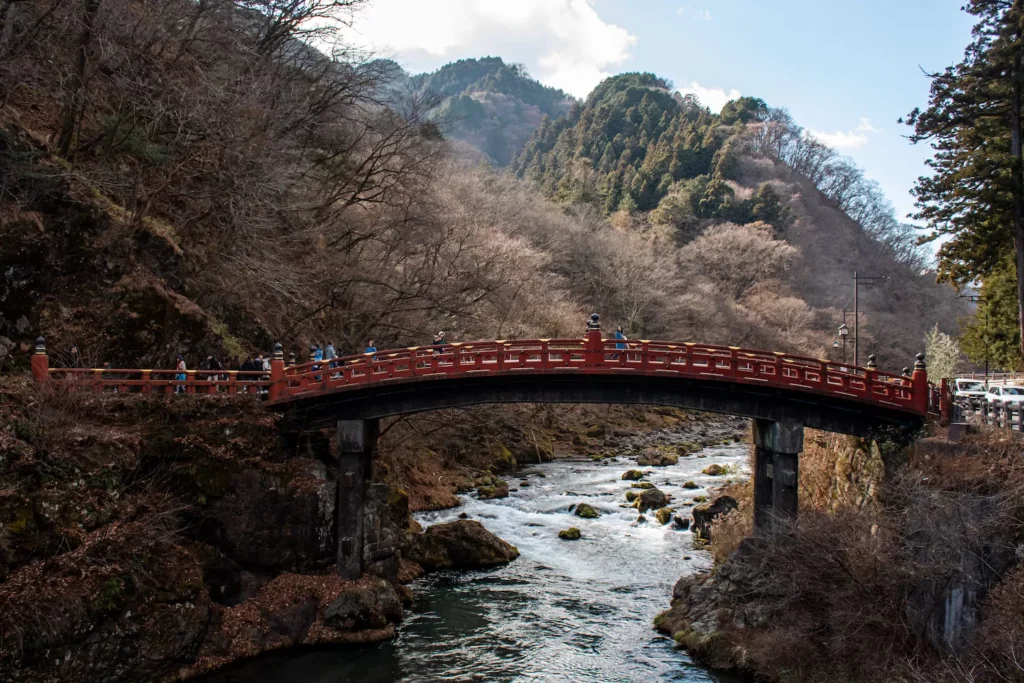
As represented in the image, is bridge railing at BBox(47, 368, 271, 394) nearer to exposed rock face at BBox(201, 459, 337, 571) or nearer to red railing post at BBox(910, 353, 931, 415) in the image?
exposed rock face at BBox(201, 459, 337, 571)

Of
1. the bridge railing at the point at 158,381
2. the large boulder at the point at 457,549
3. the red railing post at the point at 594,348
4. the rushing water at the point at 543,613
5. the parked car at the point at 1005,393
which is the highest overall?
the red railing post at the point at 594,348

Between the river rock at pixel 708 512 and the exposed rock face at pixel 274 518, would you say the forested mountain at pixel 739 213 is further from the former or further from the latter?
the exposed rock face at pixel 274 518

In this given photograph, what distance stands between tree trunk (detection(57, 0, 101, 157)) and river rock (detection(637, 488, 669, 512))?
24.5 meters

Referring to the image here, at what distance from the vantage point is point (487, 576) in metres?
26.7

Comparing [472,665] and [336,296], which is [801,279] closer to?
[336,296]

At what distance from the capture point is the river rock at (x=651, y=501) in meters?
34.2

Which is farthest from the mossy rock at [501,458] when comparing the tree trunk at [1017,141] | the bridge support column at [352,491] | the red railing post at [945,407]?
the tree trunk at [1017,141]

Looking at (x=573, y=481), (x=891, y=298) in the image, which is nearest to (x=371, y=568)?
(x=573, y=481)

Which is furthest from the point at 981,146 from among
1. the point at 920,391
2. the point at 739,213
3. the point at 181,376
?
the point at 739,213

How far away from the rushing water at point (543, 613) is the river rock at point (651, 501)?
0.44 metres

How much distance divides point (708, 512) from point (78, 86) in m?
26.1

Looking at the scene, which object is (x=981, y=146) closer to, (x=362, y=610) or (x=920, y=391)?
(x=920, y=391)

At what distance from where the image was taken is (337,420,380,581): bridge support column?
23.4 m

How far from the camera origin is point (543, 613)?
23.3 m
